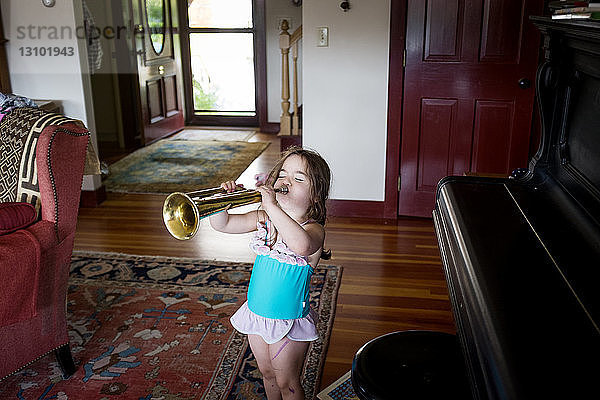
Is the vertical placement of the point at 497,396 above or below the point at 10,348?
above

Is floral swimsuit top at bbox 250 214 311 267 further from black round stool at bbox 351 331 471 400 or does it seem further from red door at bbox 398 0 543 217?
red door at bbox 398 0 543 217

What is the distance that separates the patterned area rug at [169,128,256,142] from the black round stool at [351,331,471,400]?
16.2 ft

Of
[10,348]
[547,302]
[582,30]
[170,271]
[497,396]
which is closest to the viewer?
[497,396]

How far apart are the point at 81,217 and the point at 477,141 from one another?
2613 millimetres

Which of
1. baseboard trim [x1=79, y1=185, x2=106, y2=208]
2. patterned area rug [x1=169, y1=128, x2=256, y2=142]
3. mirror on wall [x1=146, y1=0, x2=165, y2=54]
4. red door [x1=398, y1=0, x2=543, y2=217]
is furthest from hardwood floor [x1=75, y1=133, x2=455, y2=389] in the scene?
mirror on wall [x1=146, y1=0, x2=165, y2=54]

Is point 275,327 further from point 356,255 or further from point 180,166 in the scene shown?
point 180,166

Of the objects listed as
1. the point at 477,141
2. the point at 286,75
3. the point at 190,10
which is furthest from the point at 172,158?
the point at 477,141

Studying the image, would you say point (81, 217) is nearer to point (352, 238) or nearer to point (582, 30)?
point (352, 238)

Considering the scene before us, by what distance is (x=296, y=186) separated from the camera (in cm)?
162

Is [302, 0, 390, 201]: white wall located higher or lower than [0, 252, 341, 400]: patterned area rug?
higher

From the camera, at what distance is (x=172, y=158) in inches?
217

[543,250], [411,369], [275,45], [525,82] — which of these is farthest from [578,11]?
[275,45]

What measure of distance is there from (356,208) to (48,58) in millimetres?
2296

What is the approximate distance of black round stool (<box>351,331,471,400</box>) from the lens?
138cm
